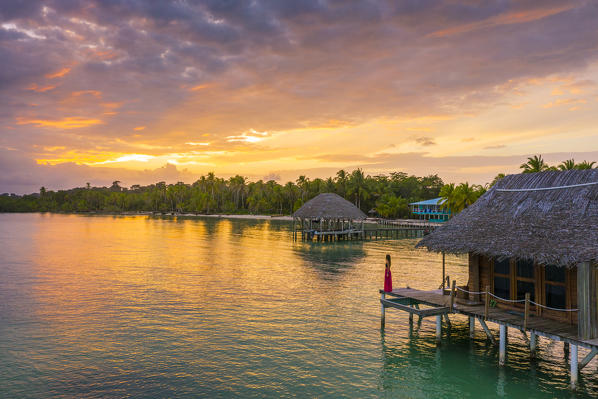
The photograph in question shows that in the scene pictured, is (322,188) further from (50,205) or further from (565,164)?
(50,205)

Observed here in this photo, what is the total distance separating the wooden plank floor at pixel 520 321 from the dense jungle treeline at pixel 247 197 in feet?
264

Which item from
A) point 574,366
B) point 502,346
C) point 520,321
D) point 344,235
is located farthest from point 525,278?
point 344,235

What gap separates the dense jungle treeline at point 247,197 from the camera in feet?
336

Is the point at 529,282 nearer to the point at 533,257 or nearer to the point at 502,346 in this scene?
the point at 533,257

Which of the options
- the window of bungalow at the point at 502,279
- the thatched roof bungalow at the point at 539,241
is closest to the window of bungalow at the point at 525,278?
the thatched roof bungalow at the point at 539,241

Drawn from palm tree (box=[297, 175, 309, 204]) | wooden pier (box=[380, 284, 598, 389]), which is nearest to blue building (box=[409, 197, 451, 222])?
palm tree (box=[297, 175, 309, 204])

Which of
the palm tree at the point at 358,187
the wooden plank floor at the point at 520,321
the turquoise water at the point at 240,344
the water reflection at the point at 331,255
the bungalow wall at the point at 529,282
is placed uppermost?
the palm tree at the point at 358,187

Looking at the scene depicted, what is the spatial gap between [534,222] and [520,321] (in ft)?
10.4

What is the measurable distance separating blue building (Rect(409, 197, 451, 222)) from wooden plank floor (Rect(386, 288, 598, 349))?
71.8 m

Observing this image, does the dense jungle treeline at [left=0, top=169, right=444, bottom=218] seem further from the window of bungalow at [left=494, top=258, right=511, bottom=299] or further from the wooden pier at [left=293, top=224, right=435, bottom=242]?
the window of bungalow at [left=494, top=258, right=511, bottom=299]

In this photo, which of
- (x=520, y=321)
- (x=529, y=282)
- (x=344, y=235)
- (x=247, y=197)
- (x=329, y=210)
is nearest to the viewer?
Result: (x=520, y=321)

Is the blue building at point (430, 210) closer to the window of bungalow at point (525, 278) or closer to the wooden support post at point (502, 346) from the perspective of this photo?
the window of bungalow at point (525, 278)

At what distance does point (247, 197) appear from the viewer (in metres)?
146

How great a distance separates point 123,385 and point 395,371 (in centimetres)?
823
